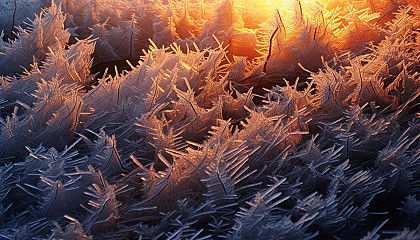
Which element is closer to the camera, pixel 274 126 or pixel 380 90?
pixel 274 126

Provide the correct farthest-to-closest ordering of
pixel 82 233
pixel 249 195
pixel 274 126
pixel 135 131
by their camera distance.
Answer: pixel 135 131, pixel 274 126, pixel 249 195, pixel 82 233

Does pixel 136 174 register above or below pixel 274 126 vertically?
below

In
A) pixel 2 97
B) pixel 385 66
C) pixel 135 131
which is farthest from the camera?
pixel 2 97

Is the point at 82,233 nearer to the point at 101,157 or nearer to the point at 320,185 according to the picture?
the point at 101,157

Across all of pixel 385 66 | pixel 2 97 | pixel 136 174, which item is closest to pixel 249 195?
pixel 136 174

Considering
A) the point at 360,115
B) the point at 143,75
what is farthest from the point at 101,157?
the point at 360,115

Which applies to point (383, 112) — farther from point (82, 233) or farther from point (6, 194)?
point (6, 194)

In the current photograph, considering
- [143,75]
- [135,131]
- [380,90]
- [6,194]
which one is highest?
[380,90]
